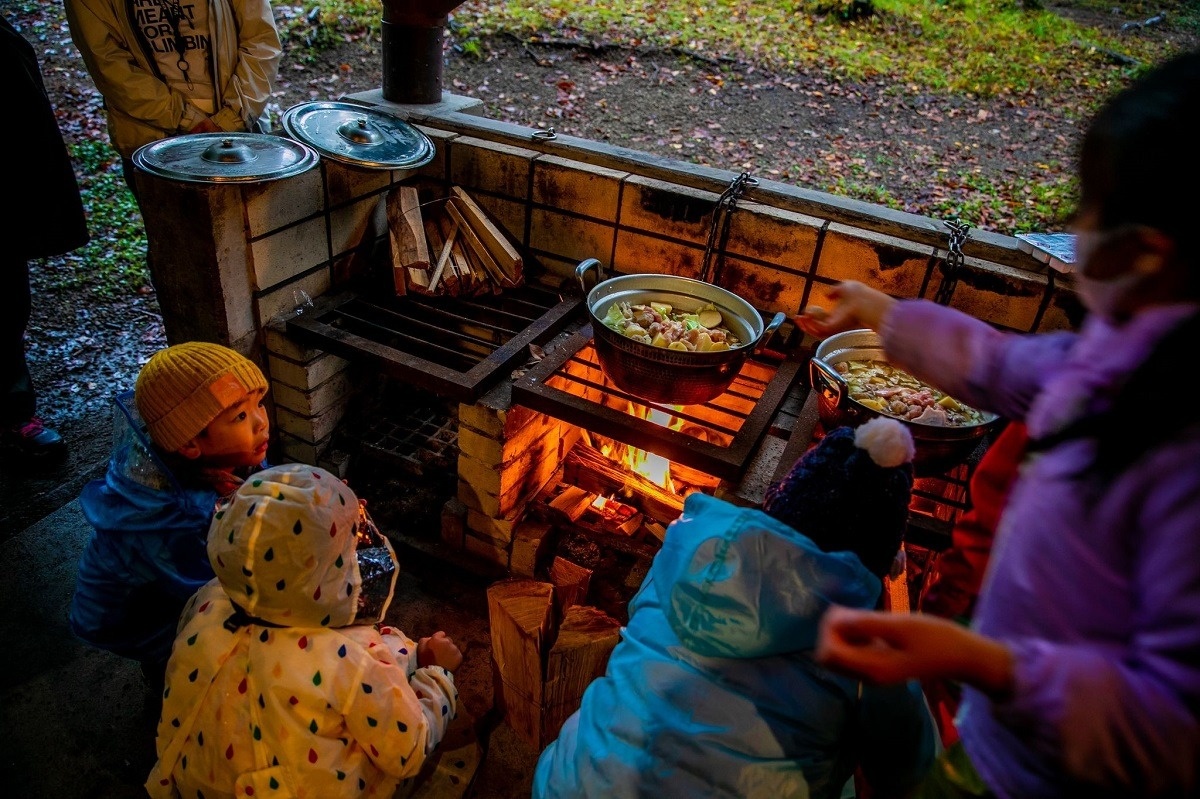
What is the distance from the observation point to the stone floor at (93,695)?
9.39 ft

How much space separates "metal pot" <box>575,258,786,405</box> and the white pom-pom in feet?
4.02

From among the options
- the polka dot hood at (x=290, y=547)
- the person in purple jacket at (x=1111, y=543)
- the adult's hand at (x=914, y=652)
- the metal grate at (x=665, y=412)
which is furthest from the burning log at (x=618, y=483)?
the adult's hand at (x=914, y=652)

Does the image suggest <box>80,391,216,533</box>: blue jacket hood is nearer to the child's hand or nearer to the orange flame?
the child's hand

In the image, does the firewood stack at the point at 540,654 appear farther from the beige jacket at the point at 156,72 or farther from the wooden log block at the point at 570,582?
the beige jacket at the point at 156,72

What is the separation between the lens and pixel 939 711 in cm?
249

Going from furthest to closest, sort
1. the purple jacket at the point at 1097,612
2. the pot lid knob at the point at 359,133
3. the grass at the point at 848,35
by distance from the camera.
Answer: the grass at the point at 848,35 → the pot lid knob at the point at 359,133 → the purple jacket at the point at 1097,612

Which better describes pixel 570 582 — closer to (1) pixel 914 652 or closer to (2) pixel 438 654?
(2) pixel 438 654

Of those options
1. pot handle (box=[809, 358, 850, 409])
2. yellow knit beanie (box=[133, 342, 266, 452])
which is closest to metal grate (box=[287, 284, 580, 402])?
yellow knit beanie (box=[133, 342, 266, 452])

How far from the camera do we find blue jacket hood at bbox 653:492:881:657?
66.1 inches

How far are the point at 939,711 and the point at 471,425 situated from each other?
93.1 inches

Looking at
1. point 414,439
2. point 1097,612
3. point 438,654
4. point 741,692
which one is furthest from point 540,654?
point 1097,612

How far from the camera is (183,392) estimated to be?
245cm

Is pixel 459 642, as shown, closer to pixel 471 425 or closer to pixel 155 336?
pixel 471 425

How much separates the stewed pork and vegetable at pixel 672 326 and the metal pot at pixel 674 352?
0.15ft
